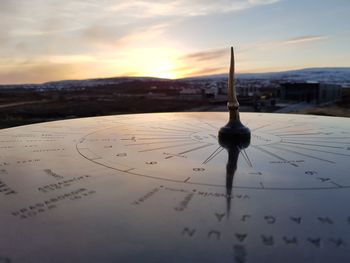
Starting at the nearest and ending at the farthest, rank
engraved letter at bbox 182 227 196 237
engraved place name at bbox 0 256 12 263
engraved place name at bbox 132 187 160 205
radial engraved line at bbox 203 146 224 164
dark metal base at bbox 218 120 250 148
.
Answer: engraved place name at bbox 0 256 12 263 → engraved letter at bbox 182 227 196 237 → engraved place name at bbox 132 187 160 205 → radial engraved line at bbox 203 146 224 164 → dark metal base at bbox 218 120 250 148

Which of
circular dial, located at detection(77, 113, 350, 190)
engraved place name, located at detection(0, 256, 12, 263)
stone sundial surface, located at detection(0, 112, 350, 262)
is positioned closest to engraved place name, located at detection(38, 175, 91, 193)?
stone sundial surface, located at detection(0, 112, 350, 262)

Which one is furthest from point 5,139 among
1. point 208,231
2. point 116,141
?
point 208,231

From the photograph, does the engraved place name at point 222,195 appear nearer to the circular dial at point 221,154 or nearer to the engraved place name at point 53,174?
the circular dial at point 221,154

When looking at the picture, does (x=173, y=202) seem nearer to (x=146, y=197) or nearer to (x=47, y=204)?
(x=146, y=197)

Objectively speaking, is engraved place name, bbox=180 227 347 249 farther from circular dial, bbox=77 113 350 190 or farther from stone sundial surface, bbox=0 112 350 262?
circular dial, bbox=77 113 350 190

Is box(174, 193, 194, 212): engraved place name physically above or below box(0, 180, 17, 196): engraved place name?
below

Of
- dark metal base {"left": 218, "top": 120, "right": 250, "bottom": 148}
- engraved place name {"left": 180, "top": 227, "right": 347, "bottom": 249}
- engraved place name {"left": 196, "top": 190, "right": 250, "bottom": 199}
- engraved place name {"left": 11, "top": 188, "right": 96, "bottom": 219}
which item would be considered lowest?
engraved place name {"left": 180, "top": 227, "right": 347, "bottom": 249}

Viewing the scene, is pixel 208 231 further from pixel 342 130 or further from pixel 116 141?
pixel 342 130
